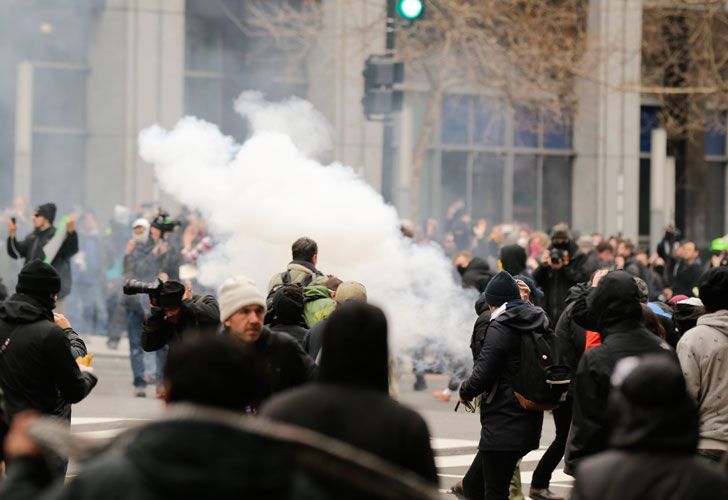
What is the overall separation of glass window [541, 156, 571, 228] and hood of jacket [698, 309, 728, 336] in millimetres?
21699

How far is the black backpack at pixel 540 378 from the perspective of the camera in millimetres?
8367

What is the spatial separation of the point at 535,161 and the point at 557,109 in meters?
3.98

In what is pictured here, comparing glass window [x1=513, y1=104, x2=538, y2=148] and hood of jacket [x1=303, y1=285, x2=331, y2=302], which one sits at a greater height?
glass window [x1=513, y1=104, x2=538, y2=148]

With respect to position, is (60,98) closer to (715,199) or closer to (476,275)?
(476,275)

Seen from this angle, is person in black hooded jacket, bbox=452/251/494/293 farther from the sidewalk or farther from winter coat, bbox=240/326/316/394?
winter coat, bbox=240/326/316/394

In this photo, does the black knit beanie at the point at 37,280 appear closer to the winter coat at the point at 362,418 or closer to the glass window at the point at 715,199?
the winter coat at the point at 362,418

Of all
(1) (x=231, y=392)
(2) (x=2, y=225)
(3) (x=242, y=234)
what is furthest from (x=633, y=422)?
(2) (x=2, y=225)

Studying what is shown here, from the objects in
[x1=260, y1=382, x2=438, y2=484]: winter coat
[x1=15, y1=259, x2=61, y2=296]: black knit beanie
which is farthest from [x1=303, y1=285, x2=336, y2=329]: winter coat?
[x1=260, y1=382, x2=438, y2=484]: winter coat

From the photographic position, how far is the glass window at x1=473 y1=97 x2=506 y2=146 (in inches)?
1051

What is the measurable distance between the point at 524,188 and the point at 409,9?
1375cm

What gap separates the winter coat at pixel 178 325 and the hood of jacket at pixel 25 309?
594 mm

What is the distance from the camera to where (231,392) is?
3422 mm

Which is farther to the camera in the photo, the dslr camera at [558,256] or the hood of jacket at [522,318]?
the dslr camera at [558,256]

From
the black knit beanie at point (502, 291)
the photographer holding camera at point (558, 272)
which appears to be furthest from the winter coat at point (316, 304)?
the photographer holding camera at point (558, 272)
